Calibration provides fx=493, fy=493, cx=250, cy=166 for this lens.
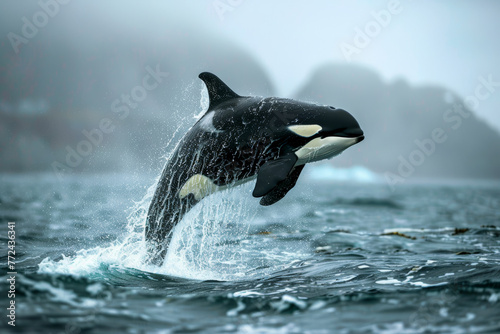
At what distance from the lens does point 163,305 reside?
582 centimetres

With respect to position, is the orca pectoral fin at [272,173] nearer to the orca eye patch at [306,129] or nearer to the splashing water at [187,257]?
the orca eye patch at [306,129]

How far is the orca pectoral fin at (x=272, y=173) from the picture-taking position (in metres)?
6.98

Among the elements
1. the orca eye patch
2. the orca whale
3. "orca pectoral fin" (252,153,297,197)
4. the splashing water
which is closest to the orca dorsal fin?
the orca whale

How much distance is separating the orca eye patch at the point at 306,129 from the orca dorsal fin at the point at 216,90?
1.29 metres

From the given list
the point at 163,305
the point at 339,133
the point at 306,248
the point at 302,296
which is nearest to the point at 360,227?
the point at 306,248

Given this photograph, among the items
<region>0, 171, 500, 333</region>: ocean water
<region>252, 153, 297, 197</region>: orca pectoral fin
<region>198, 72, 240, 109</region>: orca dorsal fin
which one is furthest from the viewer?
<region>198, 72, 240, 109</region>: orca dorsal fin

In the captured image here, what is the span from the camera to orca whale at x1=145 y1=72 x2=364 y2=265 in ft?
25.2

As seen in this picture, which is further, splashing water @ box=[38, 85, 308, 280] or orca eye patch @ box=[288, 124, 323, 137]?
splashing water @ box=[38, 85, 308, 280]

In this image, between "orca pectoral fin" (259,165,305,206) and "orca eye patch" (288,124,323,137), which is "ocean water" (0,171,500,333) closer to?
"orca pectoral fin" (259,165,305,206)

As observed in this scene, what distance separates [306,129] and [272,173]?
103cm

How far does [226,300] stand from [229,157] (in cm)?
249

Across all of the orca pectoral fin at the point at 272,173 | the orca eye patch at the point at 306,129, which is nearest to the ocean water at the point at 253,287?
the orca pectoral fin at the point at 272,173

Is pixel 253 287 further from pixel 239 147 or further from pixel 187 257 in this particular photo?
pixel 187 257

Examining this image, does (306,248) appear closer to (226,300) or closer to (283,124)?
(283,124)
